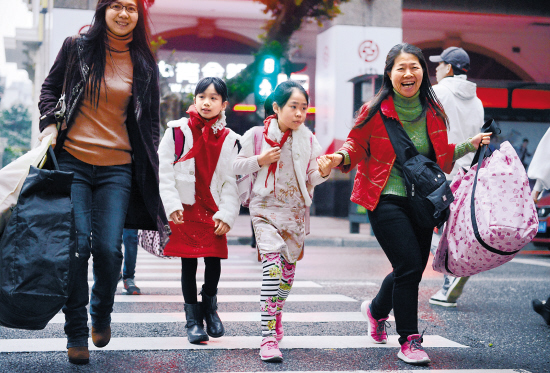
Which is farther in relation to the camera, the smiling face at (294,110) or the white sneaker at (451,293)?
the white sneaker at (451,293)

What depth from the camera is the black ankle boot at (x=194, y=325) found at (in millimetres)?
3768

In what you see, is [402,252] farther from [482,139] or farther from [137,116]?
[137,116]

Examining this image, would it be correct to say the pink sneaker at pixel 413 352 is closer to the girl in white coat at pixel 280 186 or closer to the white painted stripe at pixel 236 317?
the girl in white coat at pixel 280 186

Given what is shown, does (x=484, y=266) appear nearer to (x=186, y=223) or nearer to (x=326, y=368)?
(x=326, y=368)

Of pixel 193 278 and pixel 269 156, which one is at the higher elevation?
pixel 269 156

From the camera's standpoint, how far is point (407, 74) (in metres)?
3.58

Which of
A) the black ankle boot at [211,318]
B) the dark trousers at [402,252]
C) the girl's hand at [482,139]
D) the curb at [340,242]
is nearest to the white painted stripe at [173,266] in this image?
the curb at [340,242]

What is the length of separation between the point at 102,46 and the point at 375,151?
172cm

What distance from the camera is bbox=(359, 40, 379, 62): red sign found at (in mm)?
15758

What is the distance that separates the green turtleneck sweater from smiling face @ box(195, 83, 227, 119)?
2.84 ft

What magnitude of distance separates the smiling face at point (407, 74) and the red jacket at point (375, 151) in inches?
Answer: 4.7

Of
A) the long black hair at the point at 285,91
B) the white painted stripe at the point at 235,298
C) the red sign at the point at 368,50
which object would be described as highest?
the red sign at the point at 368,50

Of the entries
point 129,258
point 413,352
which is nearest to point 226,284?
point 129,258

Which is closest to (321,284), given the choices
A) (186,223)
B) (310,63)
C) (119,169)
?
(186,223)
